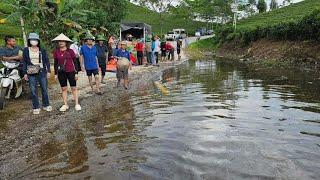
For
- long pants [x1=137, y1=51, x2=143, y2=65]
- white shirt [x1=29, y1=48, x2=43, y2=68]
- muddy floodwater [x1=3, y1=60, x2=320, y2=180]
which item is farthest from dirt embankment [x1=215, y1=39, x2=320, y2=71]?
white shirt [x1=29, y1=48, x2=43, y2=68]

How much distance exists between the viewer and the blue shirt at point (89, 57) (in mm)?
11883

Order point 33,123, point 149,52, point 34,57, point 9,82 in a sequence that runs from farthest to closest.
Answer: point 149,52
point 9,82
point 34,57
point 33,123

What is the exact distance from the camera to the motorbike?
9.95 metres

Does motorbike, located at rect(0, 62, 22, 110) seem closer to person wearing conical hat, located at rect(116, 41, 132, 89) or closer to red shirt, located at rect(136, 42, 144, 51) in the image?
person wearing conical hat, located at rect(116, 41, 132, 89)

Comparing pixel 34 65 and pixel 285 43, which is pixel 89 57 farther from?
pixel 285 43

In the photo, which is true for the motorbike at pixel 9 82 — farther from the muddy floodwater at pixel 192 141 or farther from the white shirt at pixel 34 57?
the muddy floodwater at pixel 192 141

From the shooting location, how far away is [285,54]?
81.6 ft

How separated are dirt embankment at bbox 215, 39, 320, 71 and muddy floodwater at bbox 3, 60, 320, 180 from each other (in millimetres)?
10376

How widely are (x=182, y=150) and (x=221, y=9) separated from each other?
224 ft

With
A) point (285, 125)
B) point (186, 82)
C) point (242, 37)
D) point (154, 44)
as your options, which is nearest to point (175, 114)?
point (285, 125)

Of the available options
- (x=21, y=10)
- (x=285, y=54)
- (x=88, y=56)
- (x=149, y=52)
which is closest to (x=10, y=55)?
(x=88, y=56)

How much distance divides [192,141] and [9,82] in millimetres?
5431

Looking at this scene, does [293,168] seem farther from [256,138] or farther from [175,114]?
[175,114]

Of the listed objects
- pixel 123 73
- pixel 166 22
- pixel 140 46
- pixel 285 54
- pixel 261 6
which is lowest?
pixel 285 54
